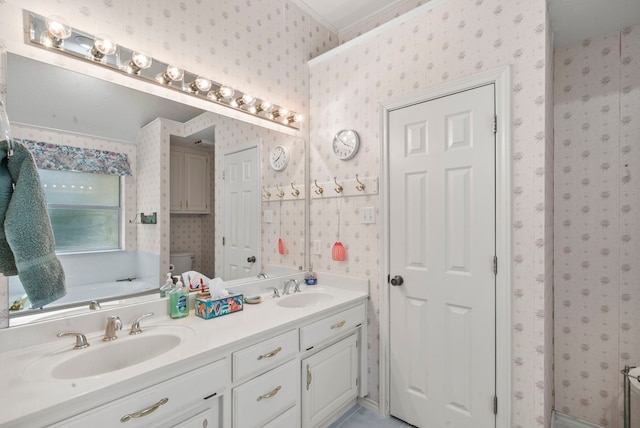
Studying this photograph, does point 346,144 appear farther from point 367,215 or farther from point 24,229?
point 24,229

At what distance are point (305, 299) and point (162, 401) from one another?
3.87 feet

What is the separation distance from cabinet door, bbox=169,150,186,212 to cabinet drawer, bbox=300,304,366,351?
100 centimetres

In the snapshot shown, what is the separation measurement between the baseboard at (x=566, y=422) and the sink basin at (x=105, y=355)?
2.38 m

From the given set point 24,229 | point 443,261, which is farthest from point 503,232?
point 24,229

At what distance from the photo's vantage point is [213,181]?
193cm

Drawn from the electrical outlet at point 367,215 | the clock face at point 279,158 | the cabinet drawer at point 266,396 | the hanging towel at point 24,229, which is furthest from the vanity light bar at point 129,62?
the cabinet drawer at point 266,396

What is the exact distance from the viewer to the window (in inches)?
53.3

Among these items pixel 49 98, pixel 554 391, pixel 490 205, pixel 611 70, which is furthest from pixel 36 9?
pixel 554 391

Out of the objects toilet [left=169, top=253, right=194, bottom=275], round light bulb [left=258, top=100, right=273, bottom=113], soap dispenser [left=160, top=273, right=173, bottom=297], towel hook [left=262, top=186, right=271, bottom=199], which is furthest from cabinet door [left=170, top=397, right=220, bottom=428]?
round light bulb [left=258, top=100, right=273, bottom=113]

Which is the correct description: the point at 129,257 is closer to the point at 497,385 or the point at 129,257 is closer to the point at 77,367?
the point at 77,367

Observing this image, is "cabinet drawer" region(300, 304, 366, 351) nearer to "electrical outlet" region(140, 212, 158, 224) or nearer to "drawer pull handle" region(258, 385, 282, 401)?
"drawer pull handle" region(258, 385, 282, 401)

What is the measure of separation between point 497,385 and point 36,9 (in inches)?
111

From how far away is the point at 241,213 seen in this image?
2090 mm

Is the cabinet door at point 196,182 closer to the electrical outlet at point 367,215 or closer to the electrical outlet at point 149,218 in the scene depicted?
the electrical outlet at point 149,218
